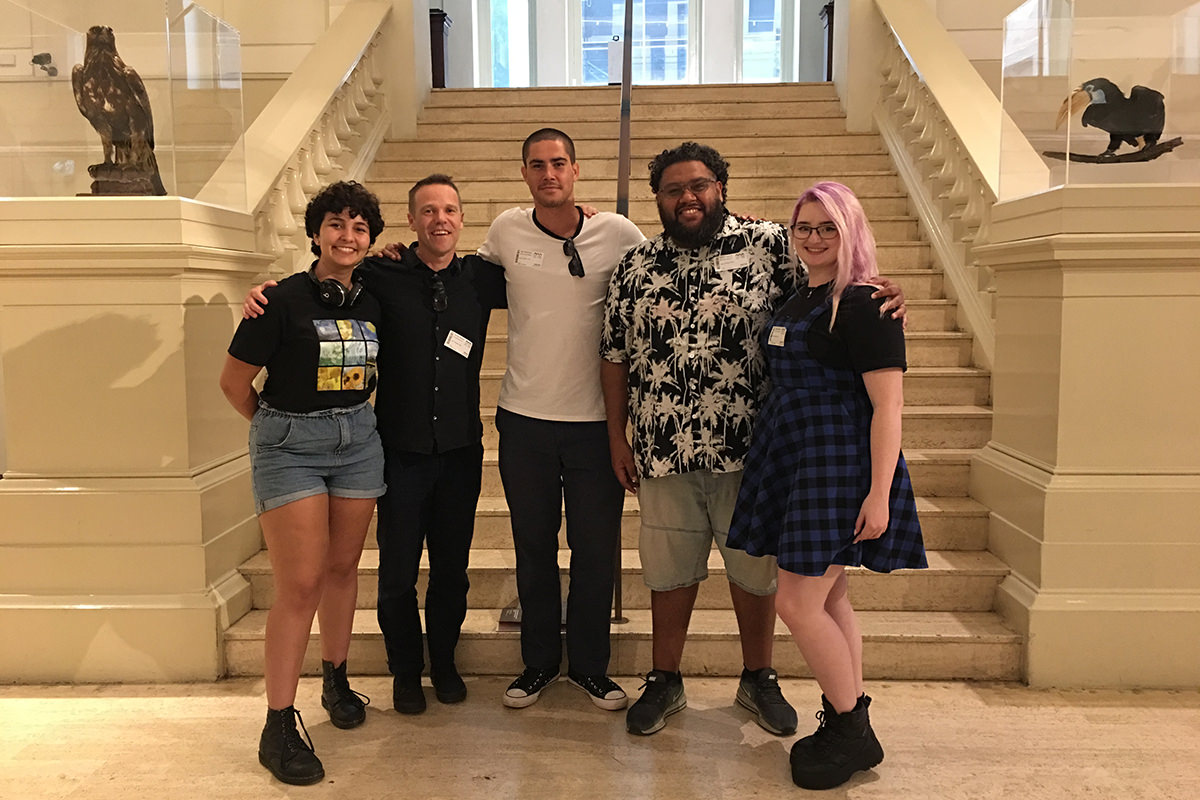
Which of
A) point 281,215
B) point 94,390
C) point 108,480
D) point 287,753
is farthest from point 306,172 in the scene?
point 287,753

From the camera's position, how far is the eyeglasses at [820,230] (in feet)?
7.52

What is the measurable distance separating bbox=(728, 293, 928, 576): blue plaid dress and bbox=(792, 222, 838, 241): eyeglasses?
0.55 feet

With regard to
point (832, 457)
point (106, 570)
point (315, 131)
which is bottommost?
point (106, 570)

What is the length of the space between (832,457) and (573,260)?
0.97 metres

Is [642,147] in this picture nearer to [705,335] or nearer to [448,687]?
[705,335]

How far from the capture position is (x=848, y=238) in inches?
88.5

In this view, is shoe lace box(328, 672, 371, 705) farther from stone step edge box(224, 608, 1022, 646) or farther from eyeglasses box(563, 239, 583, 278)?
eyeglasses box(563, 239, 583, 278)

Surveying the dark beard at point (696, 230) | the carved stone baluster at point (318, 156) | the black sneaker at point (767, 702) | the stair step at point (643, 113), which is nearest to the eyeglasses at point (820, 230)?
the dark beard at point (696, 230)

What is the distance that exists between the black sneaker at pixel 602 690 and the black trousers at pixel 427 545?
0.43 metres

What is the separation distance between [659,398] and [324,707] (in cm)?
142

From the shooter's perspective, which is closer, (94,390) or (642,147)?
(94,390)

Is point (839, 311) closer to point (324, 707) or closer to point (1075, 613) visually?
point (1075, 613)

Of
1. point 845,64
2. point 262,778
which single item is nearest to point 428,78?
point 845,64

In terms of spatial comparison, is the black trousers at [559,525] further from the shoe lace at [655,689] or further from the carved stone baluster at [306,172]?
the carved stone baluster at [306,172]
